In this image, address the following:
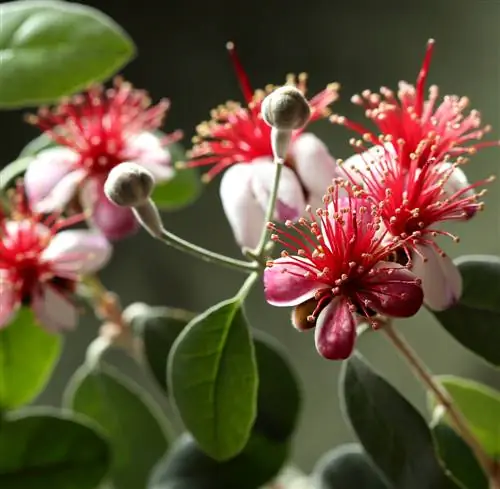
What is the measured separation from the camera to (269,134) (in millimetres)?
778

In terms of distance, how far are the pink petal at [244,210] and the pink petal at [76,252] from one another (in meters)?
0.16

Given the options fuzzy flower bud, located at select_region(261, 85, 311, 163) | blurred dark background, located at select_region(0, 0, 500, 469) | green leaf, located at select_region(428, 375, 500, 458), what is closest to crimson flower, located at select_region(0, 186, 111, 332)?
fuzzy flower bud, located at select_region(261, 85, 311, 163)

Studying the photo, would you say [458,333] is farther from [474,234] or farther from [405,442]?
[474,234]

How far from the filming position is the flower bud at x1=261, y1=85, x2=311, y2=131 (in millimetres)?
648

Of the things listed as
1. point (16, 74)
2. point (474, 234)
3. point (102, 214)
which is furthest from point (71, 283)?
point (474, 234)

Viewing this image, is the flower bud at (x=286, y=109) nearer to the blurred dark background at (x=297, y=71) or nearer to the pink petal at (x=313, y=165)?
the pink petal at (x=313, y=165)

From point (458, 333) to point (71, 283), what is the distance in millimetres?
359

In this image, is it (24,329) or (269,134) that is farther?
(24,329)

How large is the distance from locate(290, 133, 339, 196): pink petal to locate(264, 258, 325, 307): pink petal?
129 millimetres

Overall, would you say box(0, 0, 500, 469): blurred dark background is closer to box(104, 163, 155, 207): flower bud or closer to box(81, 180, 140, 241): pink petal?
box(81, 180, 140, 241): pink petal

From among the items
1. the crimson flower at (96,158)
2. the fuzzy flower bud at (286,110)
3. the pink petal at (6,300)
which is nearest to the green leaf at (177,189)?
the crimson flower at (96,158)

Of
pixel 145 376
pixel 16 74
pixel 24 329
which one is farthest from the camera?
pixel 145 376

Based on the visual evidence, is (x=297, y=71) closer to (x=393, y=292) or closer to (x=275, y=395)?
(x=275, y=395)

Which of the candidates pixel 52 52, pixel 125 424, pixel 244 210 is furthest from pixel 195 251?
pixel 125 424
